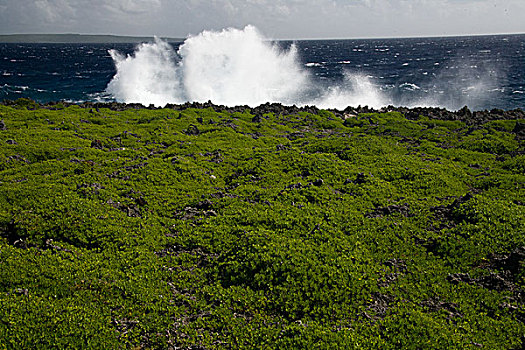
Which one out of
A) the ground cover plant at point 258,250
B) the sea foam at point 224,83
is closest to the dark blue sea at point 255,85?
the sea foam at point 224,83

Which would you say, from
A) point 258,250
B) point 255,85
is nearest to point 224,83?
point 255,85

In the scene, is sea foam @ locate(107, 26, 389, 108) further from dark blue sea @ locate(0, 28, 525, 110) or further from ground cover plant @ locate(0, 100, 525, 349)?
ground cover plant @ locate(0, 100, 525, 349)

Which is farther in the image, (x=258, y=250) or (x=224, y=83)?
(x=224, y=83)

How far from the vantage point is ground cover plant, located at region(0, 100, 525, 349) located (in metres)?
10.5

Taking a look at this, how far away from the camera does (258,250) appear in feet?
44.3

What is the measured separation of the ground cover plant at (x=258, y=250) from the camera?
34.3 feet

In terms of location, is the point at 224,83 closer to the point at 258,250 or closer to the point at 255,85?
the point at 255,85

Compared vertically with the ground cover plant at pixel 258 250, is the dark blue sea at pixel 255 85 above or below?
above

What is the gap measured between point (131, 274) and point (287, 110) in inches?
1621

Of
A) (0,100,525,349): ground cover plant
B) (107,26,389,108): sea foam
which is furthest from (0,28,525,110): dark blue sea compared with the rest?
(0,100,525,349): ground cover plant

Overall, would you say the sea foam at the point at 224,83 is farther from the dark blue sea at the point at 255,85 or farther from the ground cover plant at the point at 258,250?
the ground cover plant at the point at 258,250

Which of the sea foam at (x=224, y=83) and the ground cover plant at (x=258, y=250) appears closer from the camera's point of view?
the ground cover plant at (x=258, y=250)

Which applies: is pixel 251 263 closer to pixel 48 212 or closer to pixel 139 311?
pixel 139 311

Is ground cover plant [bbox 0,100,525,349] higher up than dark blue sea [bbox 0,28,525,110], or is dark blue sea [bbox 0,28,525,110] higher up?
dark blue sea [bbox 0,28,525,110]
